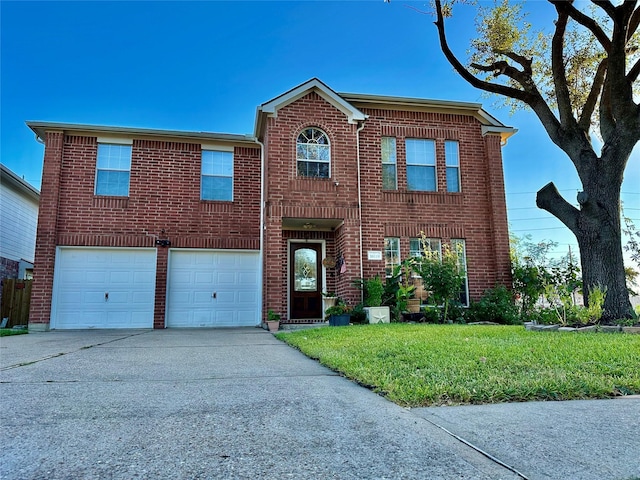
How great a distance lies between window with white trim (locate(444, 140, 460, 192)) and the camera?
39.6ft

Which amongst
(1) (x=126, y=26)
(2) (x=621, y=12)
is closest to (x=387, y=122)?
(2) (x=621, y=12)

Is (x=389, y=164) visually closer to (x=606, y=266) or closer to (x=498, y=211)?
(x=498, y=211)

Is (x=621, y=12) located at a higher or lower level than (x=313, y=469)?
higher

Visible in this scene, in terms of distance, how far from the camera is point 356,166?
1112cm

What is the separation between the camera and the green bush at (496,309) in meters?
10.8

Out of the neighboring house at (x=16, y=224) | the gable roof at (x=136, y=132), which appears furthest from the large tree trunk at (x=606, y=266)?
the neighboring house at (x=16, y=224)

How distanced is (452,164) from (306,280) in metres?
5.23

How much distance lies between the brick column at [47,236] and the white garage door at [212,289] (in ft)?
9.50

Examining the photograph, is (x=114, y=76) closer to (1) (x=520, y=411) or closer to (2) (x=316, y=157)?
(2) (x=316, y=157)

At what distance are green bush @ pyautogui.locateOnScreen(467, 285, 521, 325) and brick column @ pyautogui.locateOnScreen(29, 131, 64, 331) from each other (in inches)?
418

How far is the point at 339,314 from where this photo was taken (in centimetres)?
973

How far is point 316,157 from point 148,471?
32.2 ft

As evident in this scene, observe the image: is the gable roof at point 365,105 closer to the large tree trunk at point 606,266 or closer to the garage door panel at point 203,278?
the garage door panel at point 203,278

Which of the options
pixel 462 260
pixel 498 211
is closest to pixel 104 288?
pixel 462 260
